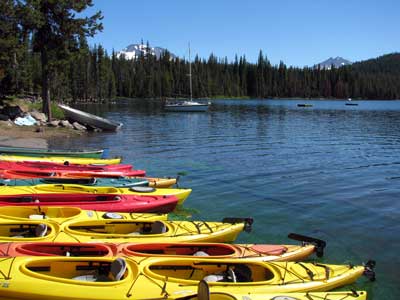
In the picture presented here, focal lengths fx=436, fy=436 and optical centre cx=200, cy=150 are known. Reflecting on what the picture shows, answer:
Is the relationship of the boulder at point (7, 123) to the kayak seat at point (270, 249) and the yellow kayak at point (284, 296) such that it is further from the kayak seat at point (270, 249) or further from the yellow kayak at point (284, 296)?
the yellow kayak at point (284, 296)

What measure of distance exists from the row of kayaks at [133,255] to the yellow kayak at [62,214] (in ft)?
0.09

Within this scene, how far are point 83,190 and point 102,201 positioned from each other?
127 cm

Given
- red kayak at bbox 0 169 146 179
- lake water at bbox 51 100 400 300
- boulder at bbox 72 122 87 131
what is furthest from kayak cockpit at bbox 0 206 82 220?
boulder at bbox 72 122 87 131

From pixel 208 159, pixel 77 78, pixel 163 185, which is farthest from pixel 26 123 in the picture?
pixel 77 78

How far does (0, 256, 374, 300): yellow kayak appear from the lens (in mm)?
7285

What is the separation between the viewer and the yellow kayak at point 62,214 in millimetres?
11752

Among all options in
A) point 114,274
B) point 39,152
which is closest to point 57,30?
point 39,152

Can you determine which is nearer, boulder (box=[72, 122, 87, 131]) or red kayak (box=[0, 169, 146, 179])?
red kayak (box=[0, 169, 146, 179])

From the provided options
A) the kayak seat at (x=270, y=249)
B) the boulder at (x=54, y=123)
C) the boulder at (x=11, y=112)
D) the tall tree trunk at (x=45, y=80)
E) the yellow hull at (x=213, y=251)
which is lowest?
the kayak seat at (x=270, y=249)

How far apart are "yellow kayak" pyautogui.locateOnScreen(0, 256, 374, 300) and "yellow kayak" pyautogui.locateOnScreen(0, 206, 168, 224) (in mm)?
3181

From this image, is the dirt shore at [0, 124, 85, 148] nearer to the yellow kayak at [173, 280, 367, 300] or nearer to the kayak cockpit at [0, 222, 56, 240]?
the kayak cockpit at [0, 222, 56, 240]

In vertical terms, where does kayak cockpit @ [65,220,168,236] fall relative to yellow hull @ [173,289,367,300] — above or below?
above

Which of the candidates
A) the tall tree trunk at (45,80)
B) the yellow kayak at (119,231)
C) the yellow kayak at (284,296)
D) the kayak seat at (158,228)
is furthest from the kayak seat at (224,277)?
the tall tree trunk at (45,80)

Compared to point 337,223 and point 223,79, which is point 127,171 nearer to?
point 337,223
